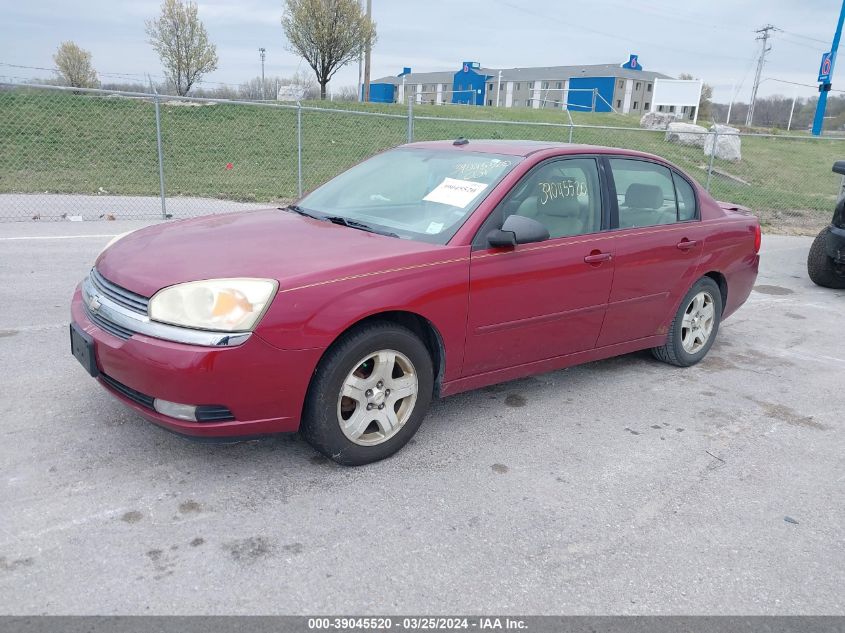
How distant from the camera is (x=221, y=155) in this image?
17.5 m

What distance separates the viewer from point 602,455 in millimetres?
3754

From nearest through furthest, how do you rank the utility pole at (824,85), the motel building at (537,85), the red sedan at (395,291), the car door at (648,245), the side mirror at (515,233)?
the red sedan at (395,291)
the side mirror at (515,233)
the car door at (648,245)
the utility pole at (824,85)
the motel building at (537,85)

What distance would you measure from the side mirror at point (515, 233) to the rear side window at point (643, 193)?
40.4 inches

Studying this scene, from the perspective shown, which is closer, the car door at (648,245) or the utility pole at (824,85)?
the car door at (648,245)

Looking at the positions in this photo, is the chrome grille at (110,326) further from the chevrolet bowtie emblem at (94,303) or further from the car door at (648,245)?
the car door at (648,245)

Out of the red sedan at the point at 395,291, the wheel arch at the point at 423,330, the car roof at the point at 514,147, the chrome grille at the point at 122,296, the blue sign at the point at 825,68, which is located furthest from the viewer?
the blue sign at the point at 825,68

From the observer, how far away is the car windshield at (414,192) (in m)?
3.85

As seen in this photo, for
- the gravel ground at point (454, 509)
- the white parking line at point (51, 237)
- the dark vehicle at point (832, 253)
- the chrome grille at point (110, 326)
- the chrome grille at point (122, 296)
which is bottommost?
the white parking line at point (51, 237)

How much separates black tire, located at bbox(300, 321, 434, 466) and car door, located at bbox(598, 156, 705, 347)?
5.38 feet

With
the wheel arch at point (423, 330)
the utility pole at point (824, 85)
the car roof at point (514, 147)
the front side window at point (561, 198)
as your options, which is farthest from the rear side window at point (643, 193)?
the utility pole at point (824, 85)

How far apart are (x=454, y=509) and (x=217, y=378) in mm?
1178

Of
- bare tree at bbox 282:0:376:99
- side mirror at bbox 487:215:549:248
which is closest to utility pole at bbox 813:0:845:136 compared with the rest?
bare tree at bbox 282:0:376:99

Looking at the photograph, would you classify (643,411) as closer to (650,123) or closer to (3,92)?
(3,92)

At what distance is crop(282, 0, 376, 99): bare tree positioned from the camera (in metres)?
29.9
